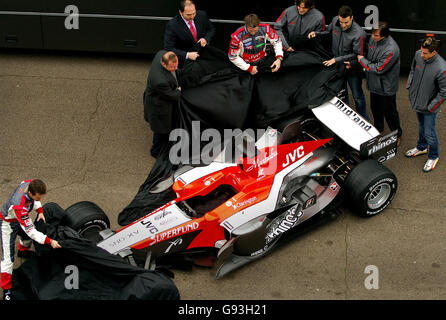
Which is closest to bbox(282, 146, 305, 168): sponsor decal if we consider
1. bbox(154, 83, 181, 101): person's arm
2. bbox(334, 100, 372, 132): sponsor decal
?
bbox(334, 100, 372, 132): sponsor decal

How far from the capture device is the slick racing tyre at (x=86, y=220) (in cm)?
744

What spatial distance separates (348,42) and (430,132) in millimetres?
1636

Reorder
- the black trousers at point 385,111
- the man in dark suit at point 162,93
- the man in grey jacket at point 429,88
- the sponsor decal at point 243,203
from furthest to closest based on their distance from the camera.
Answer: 1. the black trousers at point 385,111
2. the man in dark suit at point 162,93
3. the man in grey jacket at point 429,88
4. the sponsor decal at point 243,203

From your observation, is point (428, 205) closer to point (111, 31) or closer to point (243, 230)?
point (243, 230)

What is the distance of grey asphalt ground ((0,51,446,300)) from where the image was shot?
729 cm

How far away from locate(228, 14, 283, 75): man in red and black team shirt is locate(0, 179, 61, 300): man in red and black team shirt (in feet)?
10.6

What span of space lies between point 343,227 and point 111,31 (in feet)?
18.1

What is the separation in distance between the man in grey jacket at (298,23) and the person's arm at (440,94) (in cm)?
191

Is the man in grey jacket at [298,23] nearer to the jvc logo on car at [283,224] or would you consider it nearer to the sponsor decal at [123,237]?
the jvc logo on car at [283,224]

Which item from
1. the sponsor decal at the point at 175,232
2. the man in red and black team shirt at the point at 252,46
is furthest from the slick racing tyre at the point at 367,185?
the sponsor decal at the point at 175,232

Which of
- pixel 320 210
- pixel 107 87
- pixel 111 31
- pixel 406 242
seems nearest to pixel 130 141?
pixel 107 87

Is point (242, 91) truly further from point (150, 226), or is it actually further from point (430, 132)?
point (430, 132)

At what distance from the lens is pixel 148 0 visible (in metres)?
10.6

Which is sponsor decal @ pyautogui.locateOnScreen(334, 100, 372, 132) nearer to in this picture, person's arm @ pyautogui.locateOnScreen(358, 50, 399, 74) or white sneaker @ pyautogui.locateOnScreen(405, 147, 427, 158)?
person's arm @ pyautogui.locateOnScreen(358, 50, 399, 74)
